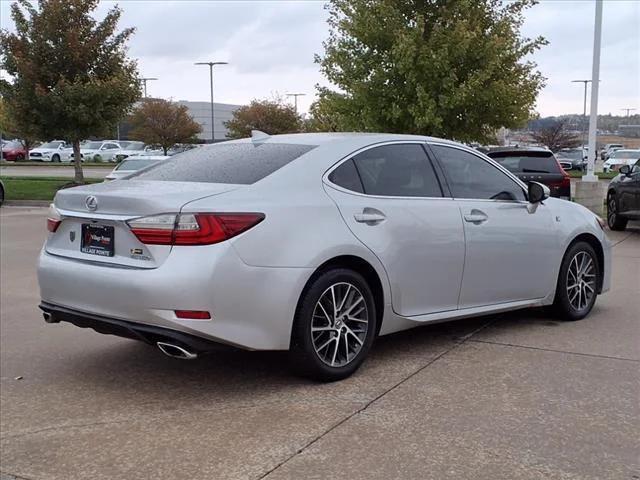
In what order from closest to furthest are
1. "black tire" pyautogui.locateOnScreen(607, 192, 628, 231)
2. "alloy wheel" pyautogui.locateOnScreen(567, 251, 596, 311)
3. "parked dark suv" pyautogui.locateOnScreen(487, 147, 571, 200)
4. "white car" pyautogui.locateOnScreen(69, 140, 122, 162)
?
"alloy wheel" pyautogui.locateOnScreen(567, 251, 596, 311) → "parked dark suv" pyautogui.locateOnScreen(487, 147, 571, 200) → "black tire" pyautogui.locateOnScreen(607, 192, 628, 231) → "white car" pyautogui.locateOnScreen(69, 140, 122, 162)

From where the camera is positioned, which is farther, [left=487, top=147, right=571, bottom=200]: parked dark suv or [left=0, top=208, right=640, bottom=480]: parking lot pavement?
[left=487, top=147, right=571, bottom=200]: parked dark suv

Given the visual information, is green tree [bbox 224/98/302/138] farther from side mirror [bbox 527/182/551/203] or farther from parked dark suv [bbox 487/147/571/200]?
side mirror [bbox 527/182/551/203]

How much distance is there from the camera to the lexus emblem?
4594mm

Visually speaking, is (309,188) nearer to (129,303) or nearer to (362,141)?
(362,141)

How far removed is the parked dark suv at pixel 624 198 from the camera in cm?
1274

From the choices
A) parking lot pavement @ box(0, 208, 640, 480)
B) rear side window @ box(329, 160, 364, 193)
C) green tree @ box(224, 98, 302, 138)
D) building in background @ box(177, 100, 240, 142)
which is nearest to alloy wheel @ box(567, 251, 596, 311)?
parking lot pavement @ box(0, 208, 640, 480)

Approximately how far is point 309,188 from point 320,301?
Answer: 71 cm

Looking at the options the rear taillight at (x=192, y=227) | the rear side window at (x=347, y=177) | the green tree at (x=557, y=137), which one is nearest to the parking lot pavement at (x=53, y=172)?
the rear side window at (x=347, y=177)

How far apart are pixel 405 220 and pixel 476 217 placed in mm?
766

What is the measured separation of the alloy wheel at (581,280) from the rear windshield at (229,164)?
276 cm

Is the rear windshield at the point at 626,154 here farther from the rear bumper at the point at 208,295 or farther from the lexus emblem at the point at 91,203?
the lexus emblem at the point at 91,203

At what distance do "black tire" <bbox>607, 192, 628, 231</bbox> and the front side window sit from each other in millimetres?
8219

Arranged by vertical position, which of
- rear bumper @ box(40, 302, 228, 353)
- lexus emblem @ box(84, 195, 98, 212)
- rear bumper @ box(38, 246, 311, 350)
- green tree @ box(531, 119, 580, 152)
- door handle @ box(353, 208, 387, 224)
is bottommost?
rear bumper @ box(40, 302, 228, 353)

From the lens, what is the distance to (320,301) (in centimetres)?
457
